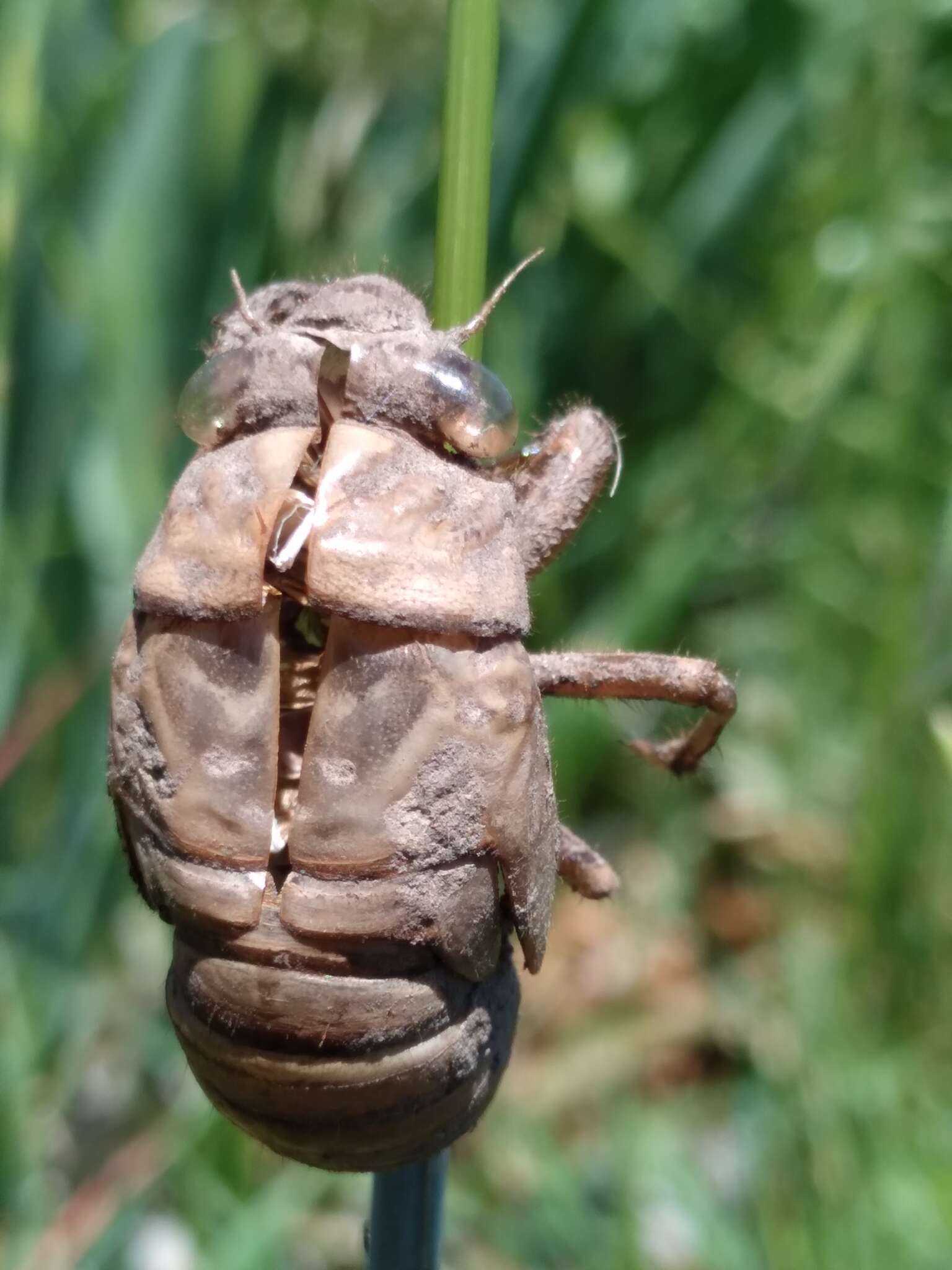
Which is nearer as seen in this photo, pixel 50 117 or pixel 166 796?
pixel 166 796

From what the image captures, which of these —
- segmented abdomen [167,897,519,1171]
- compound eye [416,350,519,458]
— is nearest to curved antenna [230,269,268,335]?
compound eye [416,350,519,458]

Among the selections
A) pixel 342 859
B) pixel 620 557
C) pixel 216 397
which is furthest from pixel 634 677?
pixel 620 557

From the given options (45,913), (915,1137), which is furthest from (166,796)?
(915,1137)

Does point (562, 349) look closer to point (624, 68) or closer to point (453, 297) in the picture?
point (624, 68)

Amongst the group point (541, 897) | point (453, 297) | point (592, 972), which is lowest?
point (592, 972)

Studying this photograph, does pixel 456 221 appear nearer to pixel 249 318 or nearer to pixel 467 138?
pixel 467 138

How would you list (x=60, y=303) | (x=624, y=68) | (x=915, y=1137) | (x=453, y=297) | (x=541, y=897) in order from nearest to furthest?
(x=453, y=297) < (x=541, y=897) < (x=915, y=1137) < (x=60, y=303) < (x=624, y=68)
